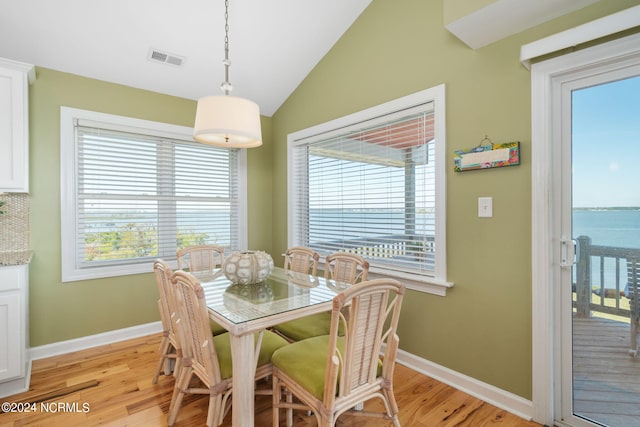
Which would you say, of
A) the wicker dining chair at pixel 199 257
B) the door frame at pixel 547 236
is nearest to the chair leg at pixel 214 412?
the wicker dining chair at pixel 199 257

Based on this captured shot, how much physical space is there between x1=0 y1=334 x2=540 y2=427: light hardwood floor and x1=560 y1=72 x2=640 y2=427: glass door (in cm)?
42

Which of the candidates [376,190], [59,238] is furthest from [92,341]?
[376,190]

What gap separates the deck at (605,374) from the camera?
1.68 meters

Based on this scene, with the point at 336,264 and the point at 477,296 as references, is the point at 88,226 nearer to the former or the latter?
the point at 336,264

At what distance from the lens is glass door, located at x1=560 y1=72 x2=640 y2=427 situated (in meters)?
1.67

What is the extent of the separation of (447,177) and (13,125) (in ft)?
10.8

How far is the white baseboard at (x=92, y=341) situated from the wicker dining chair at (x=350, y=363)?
221cm

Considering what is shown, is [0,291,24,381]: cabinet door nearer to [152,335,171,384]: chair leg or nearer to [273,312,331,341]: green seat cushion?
[152,335,171,384]: chair leg

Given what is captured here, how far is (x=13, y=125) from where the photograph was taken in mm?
2410

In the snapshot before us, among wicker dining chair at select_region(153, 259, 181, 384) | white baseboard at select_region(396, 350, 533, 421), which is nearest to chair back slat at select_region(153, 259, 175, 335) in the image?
wicker dining chair at select_region(153, 259, 181, 384)

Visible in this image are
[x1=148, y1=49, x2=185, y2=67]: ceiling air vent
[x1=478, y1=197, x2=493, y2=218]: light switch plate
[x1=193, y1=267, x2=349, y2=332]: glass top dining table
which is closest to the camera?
[x1=193, y1=267, x2=349, y2=332]: glass top dining table

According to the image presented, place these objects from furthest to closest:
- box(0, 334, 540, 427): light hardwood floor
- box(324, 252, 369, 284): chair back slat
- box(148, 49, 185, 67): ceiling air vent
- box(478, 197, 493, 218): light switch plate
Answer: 1. box(148, 49, 185, 67): ceiling air vent
2. box(324, 252, 369, 284): chair back slat
3. box(478, 197, 493, 218): light switch plate
4. box(0, 334, 540, 427): light hardwood floor

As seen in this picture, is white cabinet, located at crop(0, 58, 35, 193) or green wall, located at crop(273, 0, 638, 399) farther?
white cabinet, located at crop(0, 58, 35, 193)

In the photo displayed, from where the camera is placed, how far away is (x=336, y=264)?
2596 millimetres
